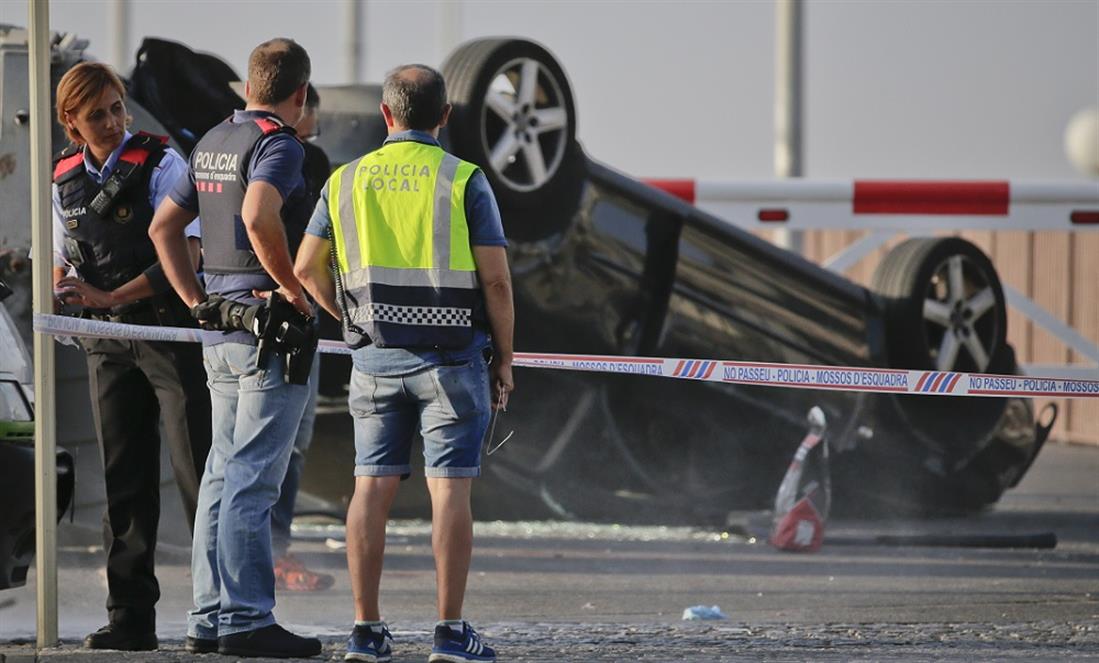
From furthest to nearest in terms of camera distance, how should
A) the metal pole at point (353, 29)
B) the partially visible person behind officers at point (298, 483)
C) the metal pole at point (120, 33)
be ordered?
the metal pole at point (120, 33), the metal pole at point (353, 29), the partially visible person behind officers at point (298, 483)

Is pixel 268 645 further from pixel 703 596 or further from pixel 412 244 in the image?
pixel 703 596

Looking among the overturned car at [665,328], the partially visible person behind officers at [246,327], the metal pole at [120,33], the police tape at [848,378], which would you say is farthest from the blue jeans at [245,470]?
the metal pole at [120,33]

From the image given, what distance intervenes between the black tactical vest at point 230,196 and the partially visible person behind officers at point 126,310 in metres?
0.32

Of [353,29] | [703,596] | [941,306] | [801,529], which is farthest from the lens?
[353,29]

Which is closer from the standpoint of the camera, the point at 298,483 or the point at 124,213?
the point at 124,213

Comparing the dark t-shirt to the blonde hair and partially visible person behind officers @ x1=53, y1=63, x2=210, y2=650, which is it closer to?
partially visible person behind officers @ x1=53, y1=63, x2=210, y2=650

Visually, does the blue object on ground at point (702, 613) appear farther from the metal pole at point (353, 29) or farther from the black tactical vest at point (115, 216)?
the metal pole at point (353, 29)

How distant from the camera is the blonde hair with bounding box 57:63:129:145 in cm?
572

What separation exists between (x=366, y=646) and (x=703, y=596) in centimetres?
241

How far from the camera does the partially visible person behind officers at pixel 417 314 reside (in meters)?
5.10

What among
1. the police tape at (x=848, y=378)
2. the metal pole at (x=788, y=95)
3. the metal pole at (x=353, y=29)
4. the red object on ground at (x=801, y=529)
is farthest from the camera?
the metal pole at (x=353, y=29)

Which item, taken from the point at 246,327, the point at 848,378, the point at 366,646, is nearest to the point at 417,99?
the point at 246,327

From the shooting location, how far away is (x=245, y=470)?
17.5ft

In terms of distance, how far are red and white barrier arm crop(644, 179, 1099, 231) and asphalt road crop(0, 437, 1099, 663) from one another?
4.74 ft
